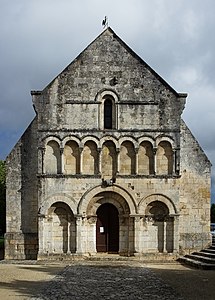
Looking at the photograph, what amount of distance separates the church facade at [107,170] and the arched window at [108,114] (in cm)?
5

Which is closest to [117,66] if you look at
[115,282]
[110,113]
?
[110,113]

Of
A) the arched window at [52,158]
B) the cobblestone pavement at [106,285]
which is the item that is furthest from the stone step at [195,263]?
the arched window at [52,158]

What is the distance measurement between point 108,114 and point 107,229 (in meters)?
6.23

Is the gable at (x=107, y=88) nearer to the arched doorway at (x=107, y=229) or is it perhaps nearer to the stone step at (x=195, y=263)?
the arched doorway at (x=107, y=229)

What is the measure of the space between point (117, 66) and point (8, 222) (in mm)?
10252

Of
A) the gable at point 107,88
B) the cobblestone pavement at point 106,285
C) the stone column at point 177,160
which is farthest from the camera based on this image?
the gable at point 107,88

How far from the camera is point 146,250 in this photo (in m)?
25.8

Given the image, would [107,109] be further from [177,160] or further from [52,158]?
[177,160]

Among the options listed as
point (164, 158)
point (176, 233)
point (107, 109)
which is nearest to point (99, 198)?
point (164, 158)

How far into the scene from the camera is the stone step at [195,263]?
22.0 meters

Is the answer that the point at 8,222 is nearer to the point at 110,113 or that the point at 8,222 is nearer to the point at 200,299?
the point at 110,113

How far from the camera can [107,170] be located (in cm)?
2616

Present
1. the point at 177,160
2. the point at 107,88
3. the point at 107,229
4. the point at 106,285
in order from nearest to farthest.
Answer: the point at 106,285 < the point at 177,160 < the point at 107,88 < the point at 107,229

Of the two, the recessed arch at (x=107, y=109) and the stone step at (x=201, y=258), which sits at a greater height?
the recessed arch at (x=107, y=109)
